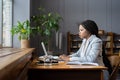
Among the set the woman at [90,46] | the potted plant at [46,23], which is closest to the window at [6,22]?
the potted plant at [46,23]

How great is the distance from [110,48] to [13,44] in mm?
3371

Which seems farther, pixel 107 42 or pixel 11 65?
pixel 107 42

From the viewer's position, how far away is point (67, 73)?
2295mm

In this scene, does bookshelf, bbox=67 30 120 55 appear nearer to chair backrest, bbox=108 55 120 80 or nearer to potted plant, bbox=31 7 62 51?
potted plant, bbox=31 7 62 51

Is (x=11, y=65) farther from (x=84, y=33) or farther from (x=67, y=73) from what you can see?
(x=84, y=33)

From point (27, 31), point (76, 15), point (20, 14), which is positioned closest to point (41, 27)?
point (20, 14)

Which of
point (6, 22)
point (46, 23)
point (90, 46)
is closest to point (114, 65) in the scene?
point (90, 46)

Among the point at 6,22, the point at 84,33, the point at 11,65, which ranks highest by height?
the point at 6,22

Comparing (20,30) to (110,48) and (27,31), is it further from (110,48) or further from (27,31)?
(110,48)

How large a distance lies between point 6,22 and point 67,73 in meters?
2.97

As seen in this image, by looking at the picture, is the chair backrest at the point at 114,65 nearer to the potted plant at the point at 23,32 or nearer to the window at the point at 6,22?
the potted plant at the point at 23,32

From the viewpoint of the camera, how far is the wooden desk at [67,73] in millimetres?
2254

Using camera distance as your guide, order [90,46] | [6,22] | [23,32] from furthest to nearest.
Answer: [6,22]
[23,32]
[90,46]

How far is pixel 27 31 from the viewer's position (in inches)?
184
